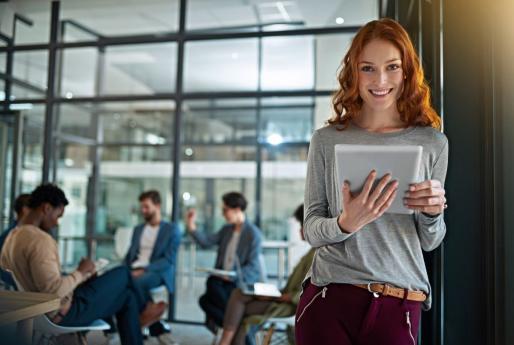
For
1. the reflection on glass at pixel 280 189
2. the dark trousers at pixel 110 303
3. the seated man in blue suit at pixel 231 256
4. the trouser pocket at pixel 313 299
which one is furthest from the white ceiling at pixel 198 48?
the trouser pocket at pixel 313 299

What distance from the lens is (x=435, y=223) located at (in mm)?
1104

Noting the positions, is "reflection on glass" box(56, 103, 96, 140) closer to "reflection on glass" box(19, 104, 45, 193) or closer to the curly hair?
"reflection on glass" box(19, 104, 45, 193)

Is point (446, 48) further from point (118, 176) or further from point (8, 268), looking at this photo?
point (118, 176)

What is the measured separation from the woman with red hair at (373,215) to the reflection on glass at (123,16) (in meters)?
4.75

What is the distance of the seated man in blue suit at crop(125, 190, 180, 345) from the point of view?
3961mm

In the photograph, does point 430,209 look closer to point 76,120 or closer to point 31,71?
point 31,71

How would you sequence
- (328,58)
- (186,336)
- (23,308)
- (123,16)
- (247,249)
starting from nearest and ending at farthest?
(23,308) → (247,249) → (186,336) → (328,58) → (123,16)

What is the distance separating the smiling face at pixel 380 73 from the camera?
3.74 ft

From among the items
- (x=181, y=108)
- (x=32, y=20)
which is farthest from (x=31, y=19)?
(x=181, y=108)

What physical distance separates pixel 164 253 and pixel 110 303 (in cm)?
129

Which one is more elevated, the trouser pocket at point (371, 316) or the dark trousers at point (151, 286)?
the trouser pocket at point (371, 316)

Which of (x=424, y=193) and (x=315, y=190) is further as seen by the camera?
(x=315, y=190)

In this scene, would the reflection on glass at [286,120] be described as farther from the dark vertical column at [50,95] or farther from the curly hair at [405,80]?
the curly hair at [405,80]

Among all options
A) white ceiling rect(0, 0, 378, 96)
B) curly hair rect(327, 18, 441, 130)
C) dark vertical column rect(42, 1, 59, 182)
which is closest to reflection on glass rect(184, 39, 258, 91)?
white ceiling rect(0, 0, 378, 96)
